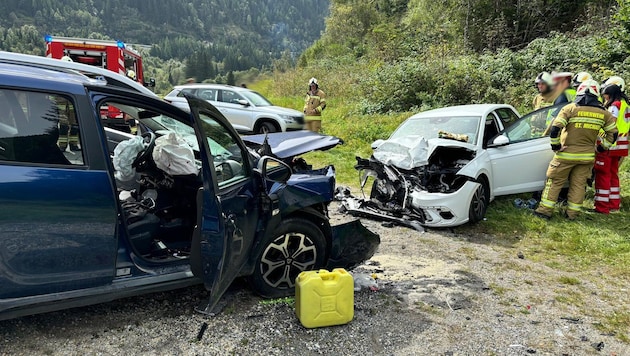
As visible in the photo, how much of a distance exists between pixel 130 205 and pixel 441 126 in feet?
15.9

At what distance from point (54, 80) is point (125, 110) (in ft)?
3.50

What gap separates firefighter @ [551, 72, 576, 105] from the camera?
6777mm

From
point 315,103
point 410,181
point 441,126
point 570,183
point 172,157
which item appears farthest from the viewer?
point 315,103

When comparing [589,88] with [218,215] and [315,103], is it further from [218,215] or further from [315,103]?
[315,103]

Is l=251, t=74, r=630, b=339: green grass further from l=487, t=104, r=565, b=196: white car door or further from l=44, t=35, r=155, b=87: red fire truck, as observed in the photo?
l=44, t=35, r=155, b=87: red fire truck

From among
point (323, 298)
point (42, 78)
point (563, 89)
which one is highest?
point (42, 78)

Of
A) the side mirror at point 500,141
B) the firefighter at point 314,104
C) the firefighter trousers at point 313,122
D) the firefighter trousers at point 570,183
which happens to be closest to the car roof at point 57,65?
the side mirror at point 500,141

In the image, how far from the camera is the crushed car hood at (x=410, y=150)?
5711mm

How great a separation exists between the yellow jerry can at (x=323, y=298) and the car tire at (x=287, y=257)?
34cm

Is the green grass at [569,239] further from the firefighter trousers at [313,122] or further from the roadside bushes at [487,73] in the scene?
the roadside bushes at [487,73]

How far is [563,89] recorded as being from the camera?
6855 millimetres

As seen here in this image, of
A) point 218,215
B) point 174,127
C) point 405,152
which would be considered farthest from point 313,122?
point 218,215

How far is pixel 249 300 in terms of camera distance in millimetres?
3408

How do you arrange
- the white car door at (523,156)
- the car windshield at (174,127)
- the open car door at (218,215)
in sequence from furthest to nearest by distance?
1. the white car door at (523,156)
2. the car windshield at (174,127)
3. the open car door at (218,215)
